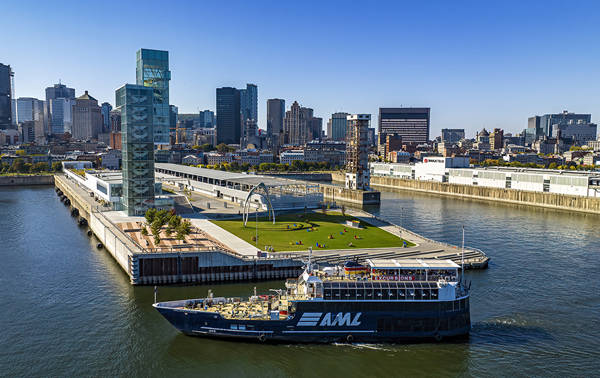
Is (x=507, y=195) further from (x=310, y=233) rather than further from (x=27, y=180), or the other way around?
(x=27, y=180)

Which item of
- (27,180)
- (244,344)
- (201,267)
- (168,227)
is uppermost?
(168,227)

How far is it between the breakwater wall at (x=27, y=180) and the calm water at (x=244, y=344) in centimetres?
12627

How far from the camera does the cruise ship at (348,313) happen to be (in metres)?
42.8

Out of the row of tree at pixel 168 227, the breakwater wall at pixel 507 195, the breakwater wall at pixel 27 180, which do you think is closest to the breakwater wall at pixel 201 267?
the row of tree at pixel 168 227

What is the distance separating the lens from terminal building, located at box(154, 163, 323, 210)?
327 ft

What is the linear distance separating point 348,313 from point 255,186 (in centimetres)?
4902

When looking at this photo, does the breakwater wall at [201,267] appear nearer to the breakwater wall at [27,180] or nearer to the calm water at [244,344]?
the calm water at [244,344]

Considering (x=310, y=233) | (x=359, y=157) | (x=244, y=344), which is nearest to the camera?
(x=244, y=344)

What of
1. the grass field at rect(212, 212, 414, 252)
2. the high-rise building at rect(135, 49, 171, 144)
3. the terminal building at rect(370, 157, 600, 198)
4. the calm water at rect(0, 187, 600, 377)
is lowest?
the calm water at rect(0, 187, 600, 377)

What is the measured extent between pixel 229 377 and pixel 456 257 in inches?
1501

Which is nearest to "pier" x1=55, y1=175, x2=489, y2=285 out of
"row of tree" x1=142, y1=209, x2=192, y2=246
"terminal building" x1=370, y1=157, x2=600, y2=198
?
"row of tree" x1=142, y1=209, x2=192, y2=246

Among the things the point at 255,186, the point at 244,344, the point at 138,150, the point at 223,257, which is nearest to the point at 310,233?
the point at 255,186

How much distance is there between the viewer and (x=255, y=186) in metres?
89.1

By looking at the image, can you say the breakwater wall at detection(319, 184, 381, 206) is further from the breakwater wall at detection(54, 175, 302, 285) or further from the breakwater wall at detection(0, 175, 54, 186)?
the breakwater wall at detection(0, 175, 54, 186)
